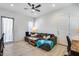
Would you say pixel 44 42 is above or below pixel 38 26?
below

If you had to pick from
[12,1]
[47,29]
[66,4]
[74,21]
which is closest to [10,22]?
[12,1]

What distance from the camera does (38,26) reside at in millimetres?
1607

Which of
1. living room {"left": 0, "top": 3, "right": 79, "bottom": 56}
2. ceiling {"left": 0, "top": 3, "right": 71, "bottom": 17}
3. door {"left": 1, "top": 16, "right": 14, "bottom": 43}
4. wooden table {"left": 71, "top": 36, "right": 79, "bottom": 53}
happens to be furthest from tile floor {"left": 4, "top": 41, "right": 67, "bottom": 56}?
ceiling {"left": 0, "top": 3, "right": 71, "bottom": 17}

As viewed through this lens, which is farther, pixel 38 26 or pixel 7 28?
pixel 38 26

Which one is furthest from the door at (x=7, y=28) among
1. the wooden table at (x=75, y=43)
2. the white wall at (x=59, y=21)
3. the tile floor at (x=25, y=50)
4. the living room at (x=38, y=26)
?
the wooden table at (x=75, y=43)

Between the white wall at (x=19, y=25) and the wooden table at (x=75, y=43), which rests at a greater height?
the white wall at (x=19, y=25)

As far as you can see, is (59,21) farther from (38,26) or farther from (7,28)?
(7,28)

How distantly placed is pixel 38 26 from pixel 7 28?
60 centimetres

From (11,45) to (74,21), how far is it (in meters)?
1.26

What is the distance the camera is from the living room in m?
1.40

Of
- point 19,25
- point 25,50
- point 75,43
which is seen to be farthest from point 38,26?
point 75,43

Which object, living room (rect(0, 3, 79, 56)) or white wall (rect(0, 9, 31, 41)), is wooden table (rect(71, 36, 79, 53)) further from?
white wall (rect(0, 9, 31, 41))

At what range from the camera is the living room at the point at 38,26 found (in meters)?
1.40

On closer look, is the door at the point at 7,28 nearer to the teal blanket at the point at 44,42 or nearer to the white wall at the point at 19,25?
the white wall at the point at 19,25
